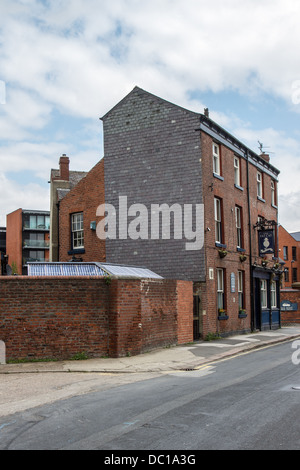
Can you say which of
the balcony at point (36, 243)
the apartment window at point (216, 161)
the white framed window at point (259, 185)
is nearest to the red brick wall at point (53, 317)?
the apartment window at point (216, 161)

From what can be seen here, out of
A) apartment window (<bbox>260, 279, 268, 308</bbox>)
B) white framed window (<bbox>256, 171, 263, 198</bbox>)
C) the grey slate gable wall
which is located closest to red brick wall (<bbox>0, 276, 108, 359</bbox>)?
the grey slate gable wall

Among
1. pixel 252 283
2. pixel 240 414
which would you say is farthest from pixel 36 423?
pixel 252 283

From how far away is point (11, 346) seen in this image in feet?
44.8

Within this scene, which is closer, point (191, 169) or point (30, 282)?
point (30, 282)

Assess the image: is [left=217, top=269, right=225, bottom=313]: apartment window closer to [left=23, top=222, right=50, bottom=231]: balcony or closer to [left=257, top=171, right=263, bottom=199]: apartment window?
[left=257, top=171, right=263, bottom=199]: apartment window

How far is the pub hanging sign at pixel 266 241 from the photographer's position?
26.8m

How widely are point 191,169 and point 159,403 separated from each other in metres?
14.6

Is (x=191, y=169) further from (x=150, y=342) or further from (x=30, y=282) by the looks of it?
(x=30, y=282)

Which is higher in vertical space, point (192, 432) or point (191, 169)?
point (191, 169)

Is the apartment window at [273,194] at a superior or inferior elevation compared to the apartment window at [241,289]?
superior

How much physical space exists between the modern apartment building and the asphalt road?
68.2m

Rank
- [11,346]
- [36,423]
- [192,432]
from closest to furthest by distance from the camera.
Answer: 1. [192,432]
2. [36,423]
3. [11,346]

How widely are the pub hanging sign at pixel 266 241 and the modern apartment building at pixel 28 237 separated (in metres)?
54.2

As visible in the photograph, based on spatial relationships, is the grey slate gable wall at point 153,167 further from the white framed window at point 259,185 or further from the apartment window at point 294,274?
the apartment window at point 294,274
